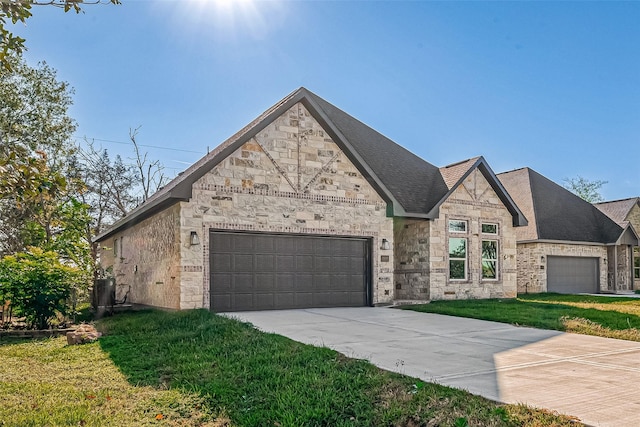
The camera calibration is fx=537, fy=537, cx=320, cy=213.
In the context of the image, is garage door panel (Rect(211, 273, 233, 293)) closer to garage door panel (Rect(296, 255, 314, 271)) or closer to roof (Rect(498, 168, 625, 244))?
garage door panel (Rect(296, 255, 314, 271))

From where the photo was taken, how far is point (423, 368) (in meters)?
6.93

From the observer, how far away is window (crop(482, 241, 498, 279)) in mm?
19203

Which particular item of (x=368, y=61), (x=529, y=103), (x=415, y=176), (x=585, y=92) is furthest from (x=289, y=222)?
(x=585, y=92)

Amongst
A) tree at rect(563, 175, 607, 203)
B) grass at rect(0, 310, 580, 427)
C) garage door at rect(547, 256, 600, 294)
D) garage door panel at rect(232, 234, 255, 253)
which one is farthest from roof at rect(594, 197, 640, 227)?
grass at rect(0, 310, 580, 427)

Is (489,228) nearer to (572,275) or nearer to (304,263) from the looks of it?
(304,263)

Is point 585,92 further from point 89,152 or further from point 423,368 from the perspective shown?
point 89,152

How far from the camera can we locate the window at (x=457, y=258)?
1847cm

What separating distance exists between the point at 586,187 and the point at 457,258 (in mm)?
37500

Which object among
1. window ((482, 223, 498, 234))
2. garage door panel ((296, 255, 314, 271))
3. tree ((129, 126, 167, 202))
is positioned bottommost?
garage door panel ((296, 255, 314, 271))

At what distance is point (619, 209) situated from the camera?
96.0ft

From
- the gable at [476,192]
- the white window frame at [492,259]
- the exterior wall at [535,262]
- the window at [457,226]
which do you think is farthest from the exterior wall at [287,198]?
the exterior wall at [535,262]

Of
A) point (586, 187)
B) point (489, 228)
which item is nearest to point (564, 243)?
point (489, 228)

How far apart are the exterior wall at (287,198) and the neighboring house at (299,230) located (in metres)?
0.03

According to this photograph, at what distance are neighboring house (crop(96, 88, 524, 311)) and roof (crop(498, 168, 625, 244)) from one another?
6626 millimetres
